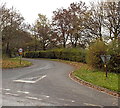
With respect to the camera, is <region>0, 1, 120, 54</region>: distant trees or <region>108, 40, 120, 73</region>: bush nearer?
<region>108, 40, 120, 73</region>: bush

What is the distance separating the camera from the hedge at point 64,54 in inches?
1117

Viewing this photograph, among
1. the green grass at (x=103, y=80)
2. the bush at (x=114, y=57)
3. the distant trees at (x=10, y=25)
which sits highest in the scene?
the distant trees at (x=10, y=25)

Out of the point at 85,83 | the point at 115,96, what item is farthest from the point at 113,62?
the point at 115,96

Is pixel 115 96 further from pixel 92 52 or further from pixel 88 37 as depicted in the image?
pixel 88 37

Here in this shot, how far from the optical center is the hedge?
2838cm

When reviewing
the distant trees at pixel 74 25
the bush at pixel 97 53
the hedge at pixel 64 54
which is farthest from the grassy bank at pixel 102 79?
the hedge at pixel 64 54

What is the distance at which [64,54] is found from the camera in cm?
3475

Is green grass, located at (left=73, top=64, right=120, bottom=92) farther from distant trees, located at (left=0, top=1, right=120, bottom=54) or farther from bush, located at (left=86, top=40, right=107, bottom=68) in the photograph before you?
distant trees, located at (left=0, top=1, right=120, bottom=54)

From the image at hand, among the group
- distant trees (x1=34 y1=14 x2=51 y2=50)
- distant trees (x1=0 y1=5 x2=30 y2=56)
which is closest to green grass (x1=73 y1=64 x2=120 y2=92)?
distant trees (x1=0 y1=5 x2=30 y2=56)

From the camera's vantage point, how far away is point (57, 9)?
4191cm

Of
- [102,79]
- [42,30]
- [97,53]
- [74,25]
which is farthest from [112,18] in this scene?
[42,30]

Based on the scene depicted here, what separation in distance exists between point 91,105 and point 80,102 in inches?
22.2

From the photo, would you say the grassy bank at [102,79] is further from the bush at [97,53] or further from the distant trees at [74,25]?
the distant trees at [74,25]

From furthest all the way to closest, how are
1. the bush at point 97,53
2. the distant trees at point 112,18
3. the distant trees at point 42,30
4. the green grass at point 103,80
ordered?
1. the distant trees at point 42,30
2. the distant trees at point 112,18
3. the bush at point 97,53
4. the green grass at point 103,80
